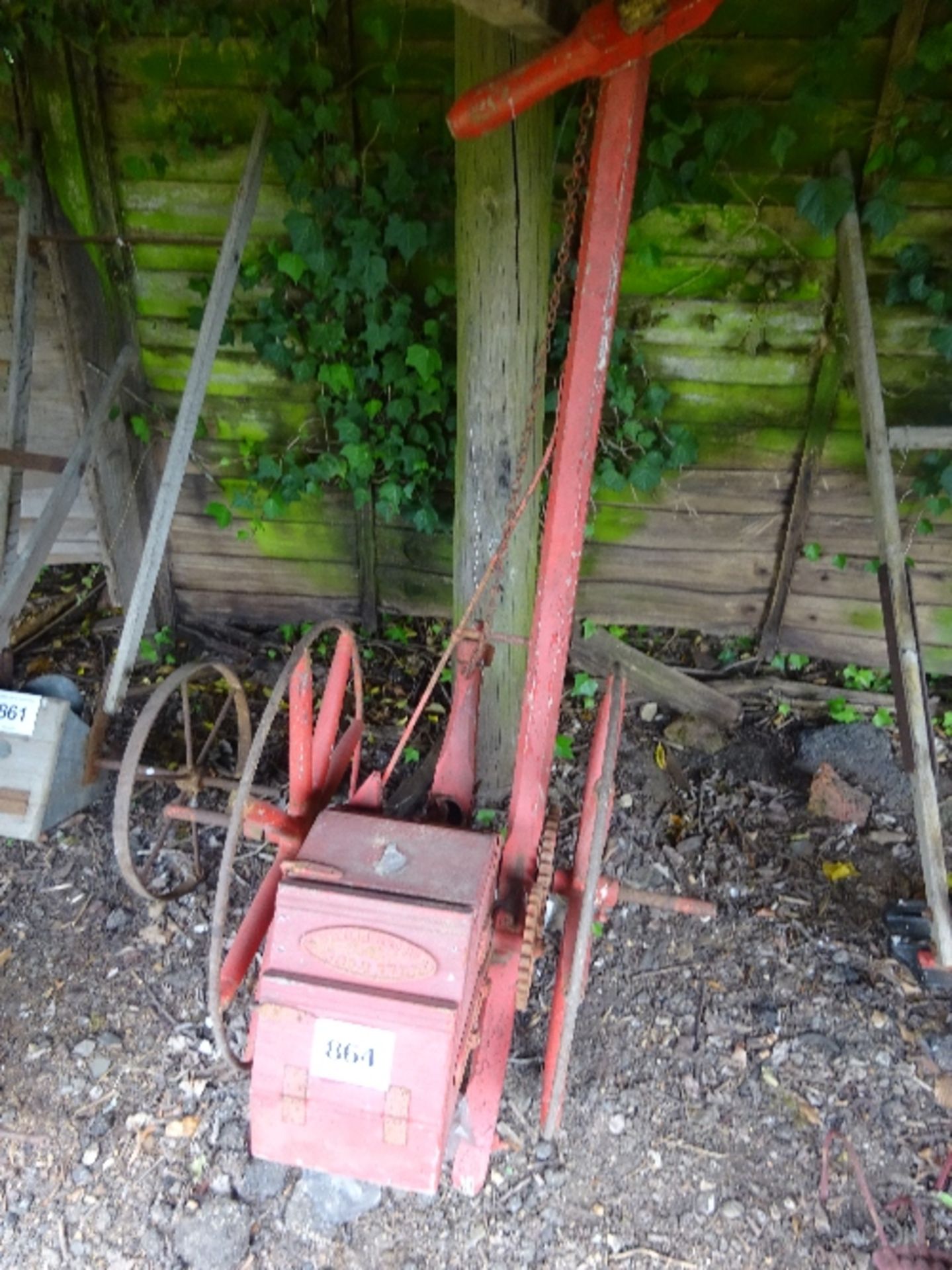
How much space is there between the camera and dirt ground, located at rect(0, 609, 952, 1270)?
2127 millimetres

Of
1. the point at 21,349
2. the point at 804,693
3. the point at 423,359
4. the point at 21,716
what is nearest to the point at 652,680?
the point at 804,693

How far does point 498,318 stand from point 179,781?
1710mm

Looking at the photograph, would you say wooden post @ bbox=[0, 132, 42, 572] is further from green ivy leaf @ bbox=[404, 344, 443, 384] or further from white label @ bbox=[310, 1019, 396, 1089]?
white label @ bbox=[310, 1019, 396, 1089]

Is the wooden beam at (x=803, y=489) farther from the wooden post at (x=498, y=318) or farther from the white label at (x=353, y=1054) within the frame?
the white label at (x=353, y=1054)

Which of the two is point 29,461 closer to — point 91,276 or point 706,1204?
point 91,276

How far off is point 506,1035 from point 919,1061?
1.18 meters

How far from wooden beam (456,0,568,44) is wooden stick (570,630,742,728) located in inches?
85.5

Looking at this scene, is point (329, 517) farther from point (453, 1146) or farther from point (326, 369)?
point (453, 1146)

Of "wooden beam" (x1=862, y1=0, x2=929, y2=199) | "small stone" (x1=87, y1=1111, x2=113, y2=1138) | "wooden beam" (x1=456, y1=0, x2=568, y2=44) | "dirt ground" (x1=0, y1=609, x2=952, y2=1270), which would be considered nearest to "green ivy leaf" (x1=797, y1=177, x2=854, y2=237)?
"wooden beam" (x1=862, y1=0, x2=929, y2=199)

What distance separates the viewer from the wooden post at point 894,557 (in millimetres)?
2373

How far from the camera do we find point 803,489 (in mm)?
3410

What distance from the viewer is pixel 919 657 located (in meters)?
2.46

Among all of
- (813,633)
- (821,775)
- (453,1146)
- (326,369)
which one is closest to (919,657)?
(821,775)

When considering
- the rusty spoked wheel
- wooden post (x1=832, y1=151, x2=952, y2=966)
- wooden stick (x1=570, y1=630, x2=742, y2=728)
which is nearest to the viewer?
wooden post (x1=832, y1=151, x2=952, y2=966)
